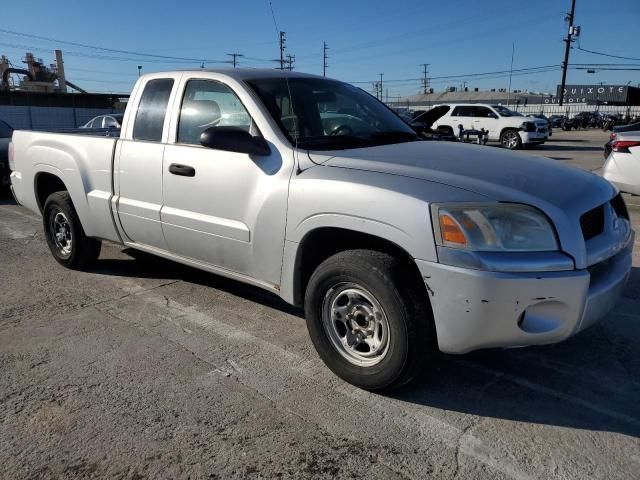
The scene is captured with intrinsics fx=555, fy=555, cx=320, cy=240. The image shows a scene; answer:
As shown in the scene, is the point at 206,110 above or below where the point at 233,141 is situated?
above

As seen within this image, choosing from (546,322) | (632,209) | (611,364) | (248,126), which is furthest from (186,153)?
(632,209)

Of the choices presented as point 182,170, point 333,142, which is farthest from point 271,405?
point 182,170

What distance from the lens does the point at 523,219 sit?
2711mm

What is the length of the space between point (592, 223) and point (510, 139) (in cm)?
1975

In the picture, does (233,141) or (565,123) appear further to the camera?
(565,123)

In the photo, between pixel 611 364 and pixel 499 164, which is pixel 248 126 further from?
pixel 611 364

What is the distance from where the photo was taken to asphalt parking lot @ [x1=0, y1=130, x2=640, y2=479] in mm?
2551

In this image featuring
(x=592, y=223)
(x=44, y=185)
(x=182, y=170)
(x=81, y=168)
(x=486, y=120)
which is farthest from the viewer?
(x=486, y=120)

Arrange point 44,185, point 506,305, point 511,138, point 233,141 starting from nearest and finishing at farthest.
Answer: point 506,305, point 233,141, point 44,185, point 511,138

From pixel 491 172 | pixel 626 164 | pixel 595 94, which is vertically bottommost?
pixel 626 164

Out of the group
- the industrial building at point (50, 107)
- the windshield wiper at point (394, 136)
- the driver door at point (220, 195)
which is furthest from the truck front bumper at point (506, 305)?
the industrial building at point (50, 107)

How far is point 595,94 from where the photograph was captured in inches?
3219

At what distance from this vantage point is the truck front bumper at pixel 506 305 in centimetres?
262

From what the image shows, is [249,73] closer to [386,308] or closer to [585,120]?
[386,308]
